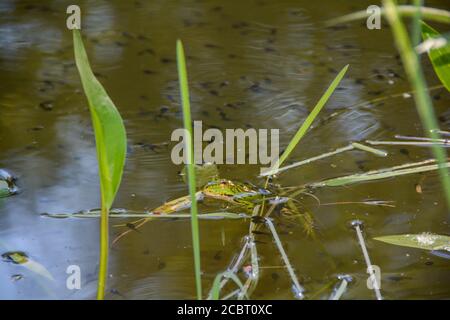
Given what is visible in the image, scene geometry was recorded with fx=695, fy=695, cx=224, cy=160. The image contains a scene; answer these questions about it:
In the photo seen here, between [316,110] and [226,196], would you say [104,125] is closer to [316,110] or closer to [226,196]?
[316,110]

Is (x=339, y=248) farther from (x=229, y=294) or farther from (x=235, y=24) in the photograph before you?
(x=235, y=24)

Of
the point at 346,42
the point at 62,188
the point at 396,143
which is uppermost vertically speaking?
the point at 346,42

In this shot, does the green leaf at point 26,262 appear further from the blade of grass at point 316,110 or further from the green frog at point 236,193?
the blade of grass at point 316,110

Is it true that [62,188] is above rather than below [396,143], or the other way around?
below

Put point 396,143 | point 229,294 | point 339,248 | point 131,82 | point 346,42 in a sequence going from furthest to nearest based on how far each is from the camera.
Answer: point 346,42 < point 131,82 < point 396,143 < point 339,248 < point 229,294

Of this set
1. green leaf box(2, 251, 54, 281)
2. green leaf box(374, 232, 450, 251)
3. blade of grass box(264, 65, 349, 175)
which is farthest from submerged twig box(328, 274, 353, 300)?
green leaf box(2, 251, 54, 281)

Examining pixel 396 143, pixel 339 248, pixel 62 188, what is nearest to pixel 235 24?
pixel 396 143

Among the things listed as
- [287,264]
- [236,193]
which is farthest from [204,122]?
[287,264]

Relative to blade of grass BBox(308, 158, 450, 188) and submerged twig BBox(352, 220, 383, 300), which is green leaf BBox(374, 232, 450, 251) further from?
blade of grass BBox(308, 158, 450, 188)
